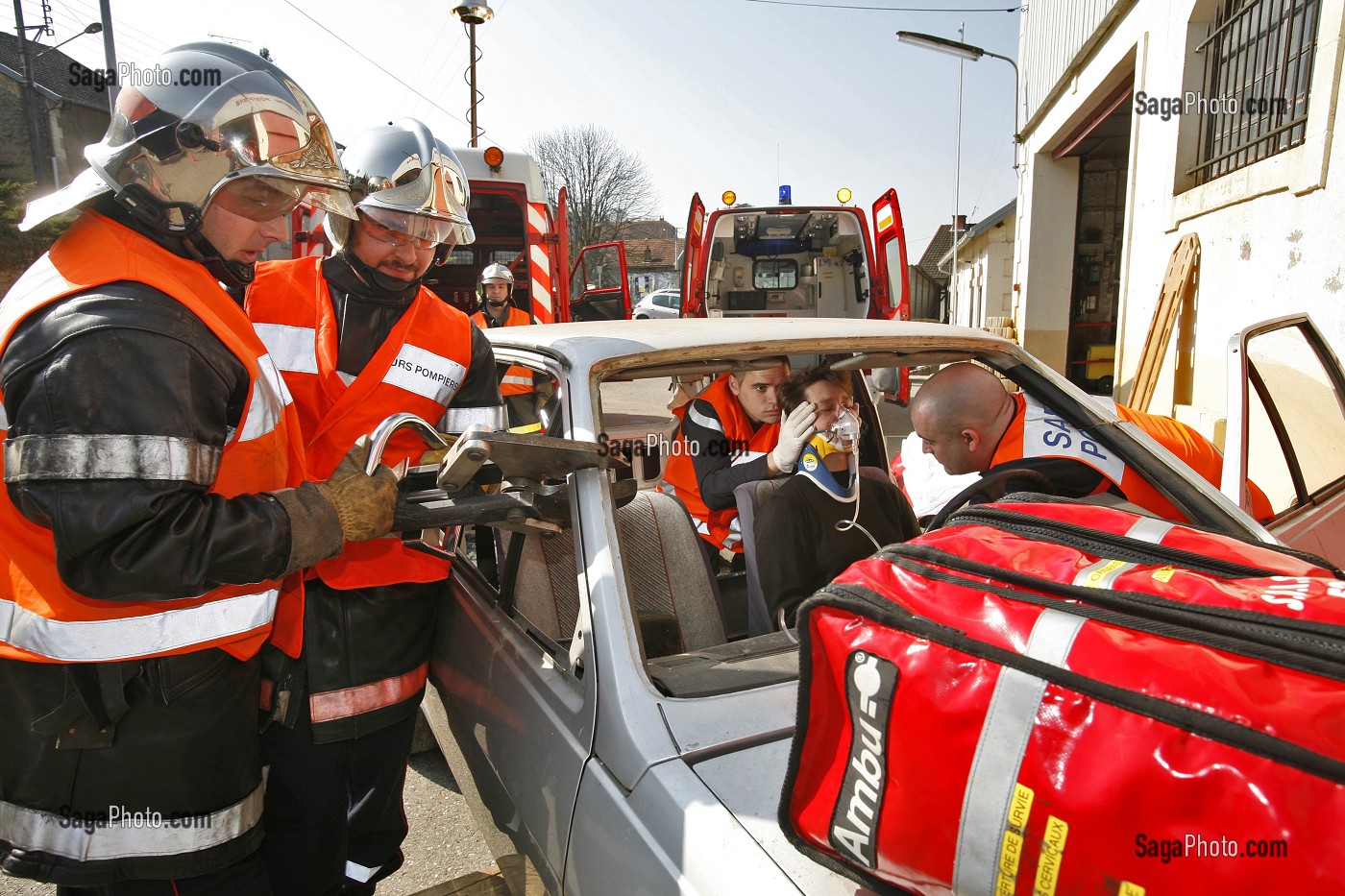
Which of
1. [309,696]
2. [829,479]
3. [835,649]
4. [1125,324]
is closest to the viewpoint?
[835,649]

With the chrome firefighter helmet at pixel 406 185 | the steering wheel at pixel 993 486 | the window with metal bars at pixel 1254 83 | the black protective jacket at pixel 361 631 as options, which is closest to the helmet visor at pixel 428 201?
the chrome firefighter helmet at pixel 406 185

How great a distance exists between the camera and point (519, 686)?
1.62 meters

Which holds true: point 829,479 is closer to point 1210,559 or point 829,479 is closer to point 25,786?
point 1210,559

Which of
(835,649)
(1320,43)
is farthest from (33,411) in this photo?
(1320,43)

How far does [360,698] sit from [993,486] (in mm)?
1592

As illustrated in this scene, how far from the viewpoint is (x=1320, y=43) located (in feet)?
14.6

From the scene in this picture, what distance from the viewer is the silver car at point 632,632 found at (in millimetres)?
1155

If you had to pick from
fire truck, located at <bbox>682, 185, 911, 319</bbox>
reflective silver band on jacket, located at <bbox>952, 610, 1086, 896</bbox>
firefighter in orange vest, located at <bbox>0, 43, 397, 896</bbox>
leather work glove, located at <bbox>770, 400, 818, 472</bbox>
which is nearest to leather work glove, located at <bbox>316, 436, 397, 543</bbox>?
firefighter in orange vest, located at <bbox>0, 43, 397, 896</bbox>

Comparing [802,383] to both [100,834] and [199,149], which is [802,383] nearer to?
[199,149]

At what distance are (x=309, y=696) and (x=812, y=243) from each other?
7.80 metres

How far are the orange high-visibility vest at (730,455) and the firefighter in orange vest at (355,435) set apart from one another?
1.06 m

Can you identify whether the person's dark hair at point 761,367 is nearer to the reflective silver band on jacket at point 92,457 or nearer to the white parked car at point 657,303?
the reflective silver band on jacket at point 92,457

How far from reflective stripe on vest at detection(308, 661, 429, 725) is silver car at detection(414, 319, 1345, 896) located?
A: 0.12 m

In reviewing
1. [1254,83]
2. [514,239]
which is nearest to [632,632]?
[1254,83]
